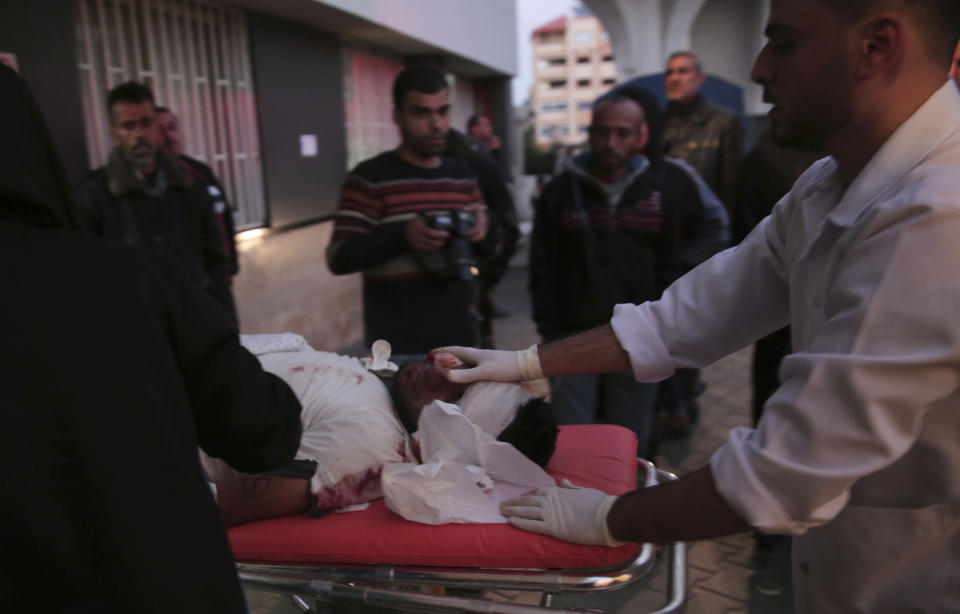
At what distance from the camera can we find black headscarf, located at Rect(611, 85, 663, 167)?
3.60 metres

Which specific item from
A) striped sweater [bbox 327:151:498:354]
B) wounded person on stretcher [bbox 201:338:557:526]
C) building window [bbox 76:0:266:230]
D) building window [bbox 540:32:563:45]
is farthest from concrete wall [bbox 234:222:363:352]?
building window [bbox 540:32:563:45]

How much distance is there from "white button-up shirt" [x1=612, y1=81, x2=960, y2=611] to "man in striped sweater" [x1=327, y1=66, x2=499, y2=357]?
2023 mm

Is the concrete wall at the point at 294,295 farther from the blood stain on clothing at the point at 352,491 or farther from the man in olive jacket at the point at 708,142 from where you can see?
the blood stain on clothing at the point at 352,491

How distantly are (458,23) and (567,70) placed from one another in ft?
268

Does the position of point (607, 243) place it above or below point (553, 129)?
below

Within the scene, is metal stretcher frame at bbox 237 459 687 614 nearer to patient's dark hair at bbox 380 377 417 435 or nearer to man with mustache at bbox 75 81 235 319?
patient's dark hair at bbox 380 377 417 435

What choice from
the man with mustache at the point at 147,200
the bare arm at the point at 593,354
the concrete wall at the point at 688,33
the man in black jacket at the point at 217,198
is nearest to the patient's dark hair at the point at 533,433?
the bare arm at the point at 593,354

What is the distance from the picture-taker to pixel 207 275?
14.0ft

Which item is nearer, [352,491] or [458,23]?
[352,491]

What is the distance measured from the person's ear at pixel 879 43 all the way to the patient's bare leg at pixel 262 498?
1582 millimetres

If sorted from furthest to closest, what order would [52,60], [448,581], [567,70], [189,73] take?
[567,70]
[189,73]
[52,60]
[448,581]

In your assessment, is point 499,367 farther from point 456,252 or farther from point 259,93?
point 259,93

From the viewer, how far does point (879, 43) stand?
1227mm

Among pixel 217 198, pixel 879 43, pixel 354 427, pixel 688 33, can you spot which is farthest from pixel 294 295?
pixel 688 33
